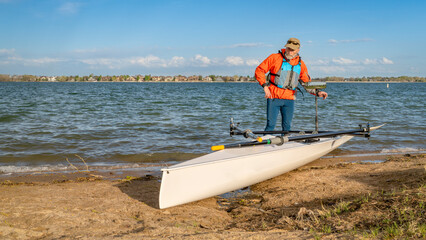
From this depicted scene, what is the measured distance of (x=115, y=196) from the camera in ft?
14.9

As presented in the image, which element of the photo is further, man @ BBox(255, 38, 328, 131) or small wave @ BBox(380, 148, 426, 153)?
small wave @ BBox(380, 148, 426, 153)

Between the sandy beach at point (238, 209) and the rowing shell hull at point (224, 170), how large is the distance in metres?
0.21

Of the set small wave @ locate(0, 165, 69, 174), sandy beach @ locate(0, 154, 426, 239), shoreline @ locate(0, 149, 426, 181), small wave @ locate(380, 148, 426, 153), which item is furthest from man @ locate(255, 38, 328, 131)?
small wave @ locate(0, 165, 69, 174)

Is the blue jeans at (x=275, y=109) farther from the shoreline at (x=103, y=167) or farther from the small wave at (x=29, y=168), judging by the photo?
the small wave at (x=29, y=168)

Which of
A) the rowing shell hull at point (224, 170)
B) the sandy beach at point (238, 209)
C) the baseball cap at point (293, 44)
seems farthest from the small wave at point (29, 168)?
the baseball cap at point (293, 44)

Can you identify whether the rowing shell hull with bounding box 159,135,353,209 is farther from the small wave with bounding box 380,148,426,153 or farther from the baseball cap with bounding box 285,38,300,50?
the small wave with bounding box 380,148,426,153

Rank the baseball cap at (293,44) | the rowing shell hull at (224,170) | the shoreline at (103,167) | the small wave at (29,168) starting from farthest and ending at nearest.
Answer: the small wave at (29,168) < the shoreline at (103,167) < the baseball cap at (293,44) < the rowing shell hull at (224,170)

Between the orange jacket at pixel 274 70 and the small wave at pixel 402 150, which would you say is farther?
the small wave at pixel 402 150

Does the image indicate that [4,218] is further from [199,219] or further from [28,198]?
[199,219]

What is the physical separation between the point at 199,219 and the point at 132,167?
11.8ft

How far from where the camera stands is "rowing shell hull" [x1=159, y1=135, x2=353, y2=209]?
378cm

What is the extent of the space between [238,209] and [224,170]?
523mm

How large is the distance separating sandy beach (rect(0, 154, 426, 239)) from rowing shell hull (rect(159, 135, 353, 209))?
0.21 metres

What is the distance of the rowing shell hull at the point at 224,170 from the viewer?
12.4 feet
